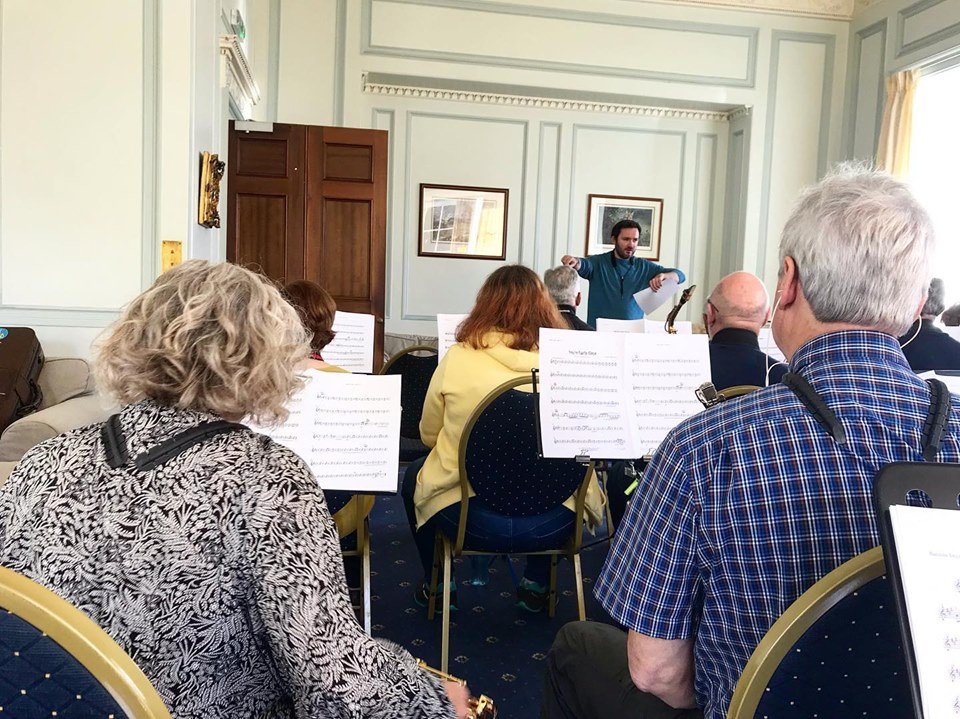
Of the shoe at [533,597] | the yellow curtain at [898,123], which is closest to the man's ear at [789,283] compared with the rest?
the shoe at [533,597]

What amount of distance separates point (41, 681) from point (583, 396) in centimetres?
160

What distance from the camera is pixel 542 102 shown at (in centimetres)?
660

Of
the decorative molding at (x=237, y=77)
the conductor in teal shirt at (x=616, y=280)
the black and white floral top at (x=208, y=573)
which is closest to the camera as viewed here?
the black and white floral top at (x=208, y=573)

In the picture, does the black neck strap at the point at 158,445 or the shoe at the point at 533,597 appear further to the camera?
the shoe at the point at 533,597

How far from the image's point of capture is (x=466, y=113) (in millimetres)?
6523

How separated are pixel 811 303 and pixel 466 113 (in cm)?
584

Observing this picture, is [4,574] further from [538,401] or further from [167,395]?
[538,401]

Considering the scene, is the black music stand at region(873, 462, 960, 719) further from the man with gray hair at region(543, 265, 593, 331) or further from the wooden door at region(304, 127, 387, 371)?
the wooden door at region(304, 127, 387, 371)

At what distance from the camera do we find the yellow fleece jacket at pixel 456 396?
2.29 meters

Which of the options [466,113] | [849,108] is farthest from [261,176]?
[849,108]

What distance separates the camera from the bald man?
8.51 feet

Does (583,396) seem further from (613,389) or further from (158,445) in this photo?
(158,445)

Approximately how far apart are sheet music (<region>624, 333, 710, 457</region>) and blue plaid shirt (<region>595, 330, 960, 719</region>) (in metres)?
1.14

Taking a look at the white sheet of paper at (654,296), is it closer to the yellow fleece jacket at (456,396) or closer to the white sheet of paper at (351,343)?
the white sheet of paper at (351,343)
